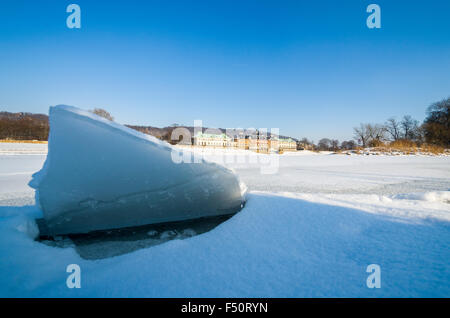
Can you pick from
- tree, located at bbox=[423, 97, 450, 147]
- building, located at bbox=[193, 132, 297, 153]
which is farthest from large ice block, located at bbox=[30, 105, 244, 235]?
building, located at bbox=[193, 132, 297, 153]

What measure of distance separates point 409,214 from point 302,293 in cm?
143

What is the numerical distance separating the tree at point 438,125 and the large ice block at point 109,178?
36985 millimetres

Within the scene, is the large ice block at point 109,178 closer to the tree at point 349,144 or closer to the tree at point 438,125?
the tree at point 438,125

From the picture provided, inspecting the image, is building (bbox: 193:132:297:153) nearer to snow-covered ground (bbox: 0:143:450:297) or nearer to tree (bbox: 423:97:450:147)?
tree (bbox: 423:97:450:147)

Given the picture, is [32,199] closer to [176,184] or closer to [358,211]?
[176,184]

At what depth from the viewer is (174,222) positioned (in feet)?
7.89

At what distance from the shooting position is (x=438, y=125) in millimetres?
26984

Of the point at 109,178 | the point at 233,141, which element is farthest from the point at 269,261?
the point at 233,141

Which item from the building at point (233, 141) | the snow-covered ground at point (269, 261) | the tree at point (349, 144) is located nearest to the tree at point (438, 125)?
the tree at point (349, 144)

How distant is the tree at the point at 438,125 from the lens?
1029 inches

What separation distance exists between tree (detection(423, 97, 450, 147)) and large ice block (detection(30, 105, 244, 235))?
3698 centimetres

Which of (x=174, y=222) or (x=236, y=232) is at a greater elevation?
(x=236, y=232)

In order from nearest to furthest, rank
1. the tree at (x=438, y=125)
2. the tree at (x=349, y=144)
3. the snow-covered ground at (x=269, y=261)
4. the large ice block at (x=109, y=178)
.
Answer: the snow-covered ground at (x=269, y=261) < the large ice block at (x=109, y=178) < the tree at (x=438, y=125) < the tree at (x=349, y=144)
